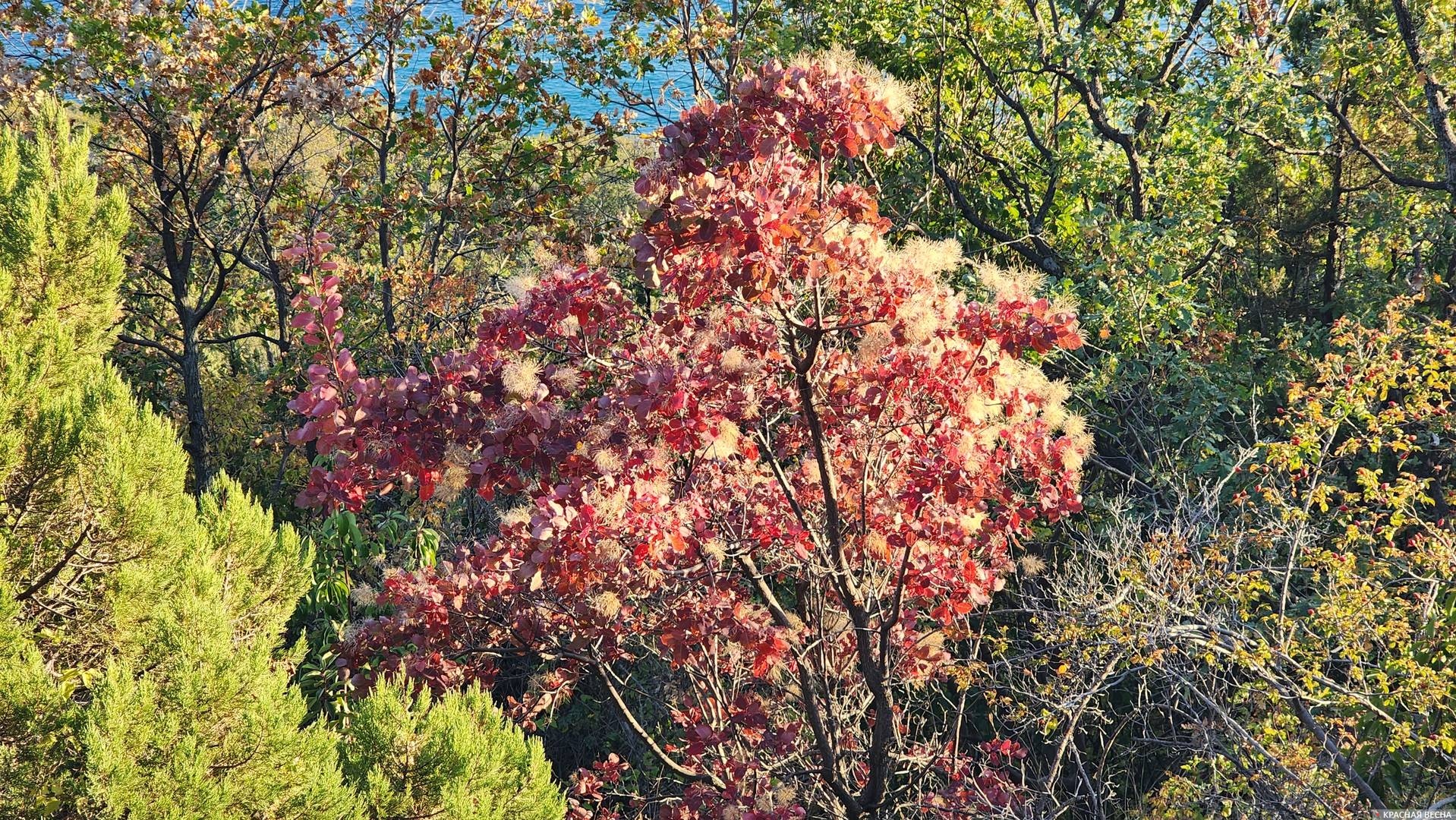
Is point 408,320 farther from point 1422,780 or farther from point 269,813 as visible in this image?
point 1422,780

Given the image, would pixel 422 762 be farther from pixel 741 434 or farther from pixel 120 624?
pixel 741 434

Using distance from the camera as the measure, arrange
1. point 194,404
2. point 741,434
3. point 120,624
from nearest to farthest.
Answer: point 120,624
point 741,434
point 194,404

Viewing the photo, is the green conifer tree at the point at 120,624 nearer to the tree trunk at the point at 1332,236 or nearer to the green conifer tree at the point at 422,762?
the green conifer tree at the point at 422,762

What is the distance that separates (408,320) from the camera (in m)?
8.03

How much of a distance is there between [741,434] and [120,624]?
2020 millimetres

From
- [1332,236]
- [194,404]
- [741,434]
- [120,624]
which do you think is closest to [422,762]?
[120,624]

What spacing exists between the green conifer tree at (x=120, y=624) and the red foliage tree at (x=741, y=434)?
577mm

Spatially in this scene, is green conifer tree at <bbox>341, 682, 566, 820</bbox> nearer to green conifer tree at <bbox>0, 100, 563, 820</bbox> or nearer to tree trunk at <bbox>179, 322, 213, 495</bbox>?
green conifer tree at <bbox>0, 100, 563, 820</bbox>

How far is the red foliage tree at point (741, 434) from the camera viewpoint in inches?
105

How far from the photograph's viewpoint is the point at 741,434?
10.8ft

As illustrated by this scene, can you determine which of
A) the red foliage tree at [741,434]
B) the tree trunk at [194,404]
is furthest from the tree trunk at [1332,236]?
the tree trunk at [194,404]

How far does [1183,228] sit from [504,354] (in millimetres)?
4847

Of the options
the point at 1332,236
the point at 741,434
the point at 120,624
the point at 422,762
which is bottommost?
the point at 422,762

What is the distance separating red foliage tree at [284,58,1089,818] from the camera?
266 cm
